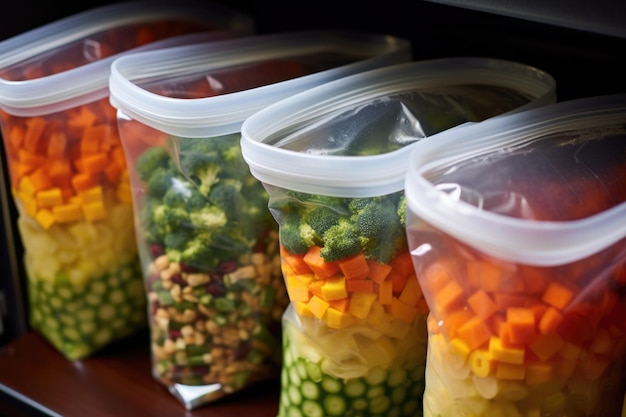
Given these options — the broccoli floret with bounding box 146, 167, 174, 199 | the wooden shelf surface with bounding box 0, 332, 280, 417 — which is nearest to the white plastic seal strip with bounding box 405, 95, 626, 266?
the broccoli floret with bounding box 146, 167, 174, 199

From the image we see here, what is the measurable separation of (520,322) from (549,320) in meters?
0.02

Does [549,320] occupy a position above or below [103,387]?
above

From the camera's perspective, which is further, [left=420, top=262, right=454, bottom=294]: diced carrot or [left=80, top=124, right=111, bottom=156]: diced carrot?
[left=80, top=124, right=111, bottom=156]: diced carrot

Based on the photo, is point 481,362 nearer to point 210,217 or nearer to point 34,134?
point 210,217

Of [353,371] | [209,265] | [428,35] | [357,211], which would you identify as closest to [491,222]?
[357,211]

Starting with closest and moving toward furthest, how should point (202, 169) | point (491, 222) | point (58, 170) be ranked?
point (491, 222), point (202, 169), point (58, 170)

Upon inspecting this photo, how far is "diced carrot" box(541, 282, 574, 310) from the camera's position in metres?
0.62

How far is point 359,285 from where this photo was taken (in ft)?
2.41

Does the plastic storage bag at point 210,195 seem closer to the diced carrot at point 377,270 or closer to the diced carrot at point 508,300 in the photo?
the diced carrot at point 377,270

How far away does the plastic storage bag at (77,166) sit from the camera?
3.03 ft

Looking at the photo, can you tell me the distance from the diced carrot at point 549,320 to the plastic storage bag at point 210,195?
34 centimetres

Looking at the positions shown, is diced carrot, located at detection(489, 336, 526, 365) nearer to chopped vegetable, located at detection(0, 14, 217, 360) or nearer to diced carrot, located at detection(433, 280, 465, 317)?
diced carrot, located at detection(433, 280, 465, 317)

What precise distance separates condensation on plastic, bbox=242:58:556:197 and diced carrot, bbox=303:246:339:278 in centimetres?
6

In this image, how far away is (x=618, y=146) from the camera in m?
0.73
